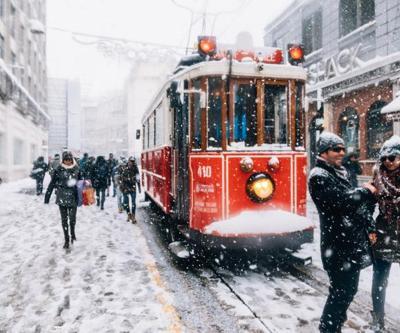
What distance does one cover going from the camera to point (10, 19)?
26422 mm

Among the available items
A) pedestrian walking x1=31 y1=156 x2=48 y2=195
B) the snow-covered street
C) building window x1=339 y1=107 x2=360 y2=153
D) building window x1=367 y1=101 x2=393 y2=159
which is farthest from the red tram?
pedestrian walking x1=31 y1=156 x2=48 y2=195

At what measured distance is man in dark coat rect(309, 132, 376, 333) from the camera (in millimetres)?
3240

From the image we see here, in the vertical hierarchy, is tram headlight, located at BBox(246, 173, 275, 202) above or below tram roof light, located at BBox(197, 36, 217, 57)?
below

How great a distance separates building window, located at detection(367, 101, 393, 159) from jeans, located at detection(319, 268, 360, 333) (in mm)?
11922

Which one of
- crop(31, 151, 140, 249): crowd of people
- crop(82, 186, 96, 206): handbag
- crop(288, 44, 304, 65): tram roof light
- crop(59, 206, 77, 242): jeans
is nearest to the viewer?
crop(288, 44, 304, 65): tram roof light

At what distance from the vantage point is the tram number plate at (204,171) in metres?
6.20

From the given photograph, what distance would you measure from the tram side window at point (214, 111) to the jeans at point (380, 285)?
117 inches

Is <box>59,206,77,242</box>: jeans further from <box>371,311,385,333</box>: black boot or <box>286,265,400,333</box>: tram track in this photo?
<box>371,311,385,333</box>: black boot

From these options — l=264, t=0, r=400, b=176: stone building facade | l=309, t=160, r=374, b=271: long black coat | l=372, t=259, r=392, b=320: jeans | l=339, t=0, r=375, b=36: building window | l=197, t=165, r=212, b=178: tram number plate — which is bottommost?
l=372, t=259, r=392, b=320: jeans

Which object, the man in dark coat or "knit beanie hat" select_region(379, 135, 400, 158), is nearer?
the man in dark coat

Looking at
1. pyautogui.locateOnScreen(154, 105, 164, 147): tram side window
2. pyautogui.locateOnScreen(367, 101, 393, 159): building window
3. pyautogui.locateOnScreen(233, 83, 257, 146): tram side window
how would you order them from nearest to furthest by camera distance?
pyautogui.locateOnScreen(233, 83, 257, 146): tram side window, pyautogui.locateOnScreen(154, 105, 164, 147): tram side window, pyautogui.locateOnScreen(367, 101, 393, 159): building window

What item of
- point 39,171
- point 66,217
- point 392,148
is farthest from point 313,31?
point 392,148

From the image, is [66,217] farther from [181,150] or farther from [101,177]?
[101,177]

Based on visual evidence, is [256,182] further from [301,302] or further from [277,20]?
[277,20]
